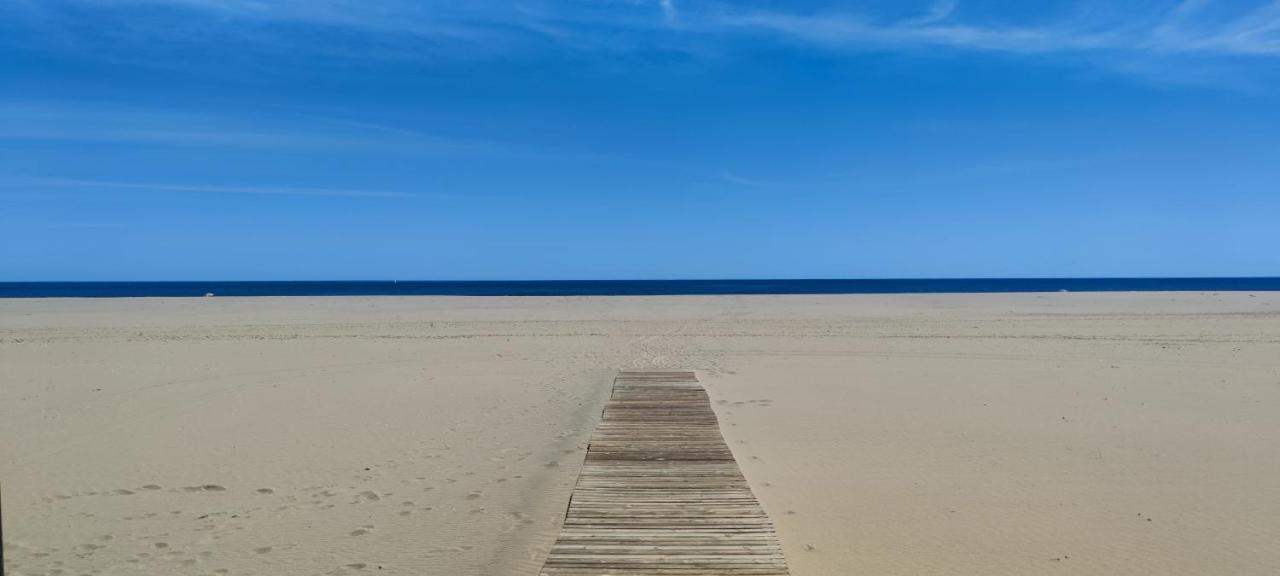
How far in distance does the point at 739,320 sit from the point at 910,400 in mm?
17576

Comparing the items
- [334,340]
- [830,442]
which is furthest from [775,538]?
[334,340]

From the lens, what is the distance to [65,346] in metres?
20.3

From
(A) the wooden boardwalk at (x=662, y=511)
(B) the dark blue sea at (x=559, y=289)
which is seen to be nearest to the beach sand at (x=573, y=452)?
(A) the wooden boardwalk at (x=662, y=511)

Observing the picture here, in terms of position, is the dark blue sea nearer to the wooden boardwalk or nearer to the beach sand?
the beach sand

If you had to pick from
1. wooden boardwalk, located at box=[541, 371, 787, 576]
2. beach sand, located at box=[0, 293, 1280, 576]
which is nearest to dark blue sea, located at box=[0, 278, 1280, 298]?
beach sand, located at box=[0, 293, 1280, 576]

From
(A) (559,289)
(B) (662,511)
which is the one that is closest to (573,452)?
(B) (662,511)

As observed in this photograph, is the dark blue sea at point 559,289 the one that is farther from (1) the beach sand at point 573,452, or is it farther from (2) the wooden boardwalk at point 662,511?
(2) the wooden boardwalk at point 662,511

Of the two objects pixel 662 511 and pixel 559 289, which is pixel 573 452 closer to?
pixel 662 511

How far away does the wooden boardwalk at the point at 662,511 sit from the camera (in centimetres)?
530

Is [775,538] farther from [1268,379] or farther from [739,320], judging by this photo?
Answer: [739,320]

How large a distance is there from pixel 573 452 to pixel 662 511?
119 inches

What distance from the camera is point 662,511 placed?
6.35 m

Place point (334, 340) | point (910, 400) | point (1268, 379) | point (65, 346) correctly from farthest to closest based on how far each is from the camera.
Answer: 1. point (334, 340)
2. point (65, 346)
3. point (1268, 379)
4. point (910, 400)

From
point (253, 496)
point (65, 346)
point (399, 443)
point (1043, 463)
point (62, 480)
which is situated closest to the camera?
point (253, 496)
